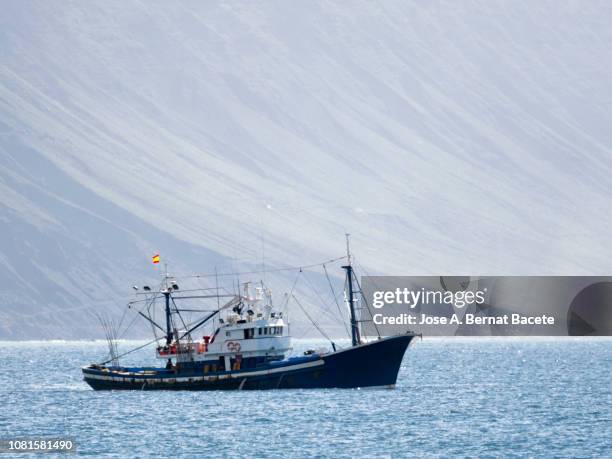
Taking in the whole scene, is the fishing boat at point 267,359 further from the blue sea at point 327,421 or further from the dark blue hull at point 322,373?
the blue sea at point 327,421

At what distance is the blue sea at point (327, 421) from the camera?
311ft

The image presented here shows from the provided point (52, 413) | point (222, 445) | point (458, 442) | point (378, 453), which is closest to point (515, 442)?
point (458, 442)

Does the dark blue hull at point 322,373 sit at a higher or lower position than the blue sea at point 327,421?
higher

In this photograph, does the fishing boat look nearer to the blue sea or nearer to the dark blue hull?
the dark blue hull

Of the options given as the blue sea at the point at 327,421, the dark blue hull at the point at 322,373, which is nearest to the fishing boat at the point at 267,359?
the dark blue hull at the point at 322,373

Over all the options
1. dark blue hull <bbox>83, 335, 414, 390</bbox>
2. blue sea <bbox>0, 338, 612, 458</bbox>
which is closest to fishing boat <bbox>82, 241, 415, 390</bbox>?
dark blue hull <bbox>83, 335, 414, 390</bbox>

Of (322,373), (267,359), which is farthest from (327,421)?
(267,359)

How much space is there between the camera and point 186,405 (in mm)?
125562

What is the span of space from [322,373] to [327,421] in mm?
23349

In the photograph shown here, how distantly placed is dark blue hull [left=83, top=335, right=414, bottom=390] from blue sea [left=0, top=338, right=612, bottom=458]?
3.50 ft

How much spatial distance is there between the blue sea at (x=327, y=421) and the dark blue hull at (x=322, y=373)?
1066mm

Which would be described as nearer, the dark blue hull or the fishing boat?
the dark blue hull

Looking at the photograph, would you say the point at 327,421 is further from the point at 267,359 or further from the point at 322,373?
the point at 267,359

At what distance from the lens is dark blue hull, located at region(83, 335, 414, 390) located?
131 m
